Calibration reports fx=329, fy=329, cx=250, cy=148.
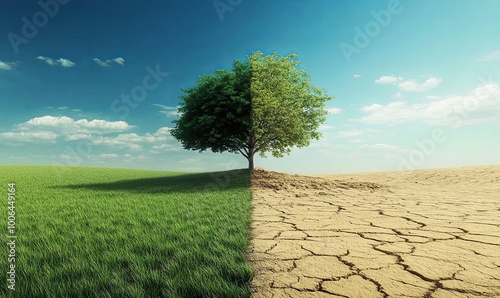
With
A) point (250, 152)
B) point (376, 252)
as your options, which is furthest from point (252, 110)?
point (376, 252)

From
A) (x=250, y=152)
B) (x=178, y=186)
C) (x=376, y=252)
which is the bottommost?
(x=376, y=252)

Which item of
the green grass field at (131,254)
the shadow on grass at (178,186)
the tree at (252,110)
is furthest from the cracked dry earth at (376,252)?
the tree at (252,110)

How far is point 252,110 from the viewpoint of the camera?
15.0m

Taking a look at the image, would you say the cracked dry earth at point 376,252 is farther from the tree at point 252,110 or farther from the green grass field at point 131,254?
the tree at point 252,110

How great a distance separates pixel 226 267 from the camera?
10.1 ft

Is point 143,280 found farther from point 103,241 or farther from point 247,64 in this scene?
point 247,64

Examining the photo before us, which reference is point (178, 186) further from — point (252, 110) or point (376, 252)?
point (376, 252)

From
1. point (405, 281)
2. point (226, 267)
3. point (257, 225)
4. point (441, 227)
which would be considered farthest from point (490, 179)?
point (226, 267)

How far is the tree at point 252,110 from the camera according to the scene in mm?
15000

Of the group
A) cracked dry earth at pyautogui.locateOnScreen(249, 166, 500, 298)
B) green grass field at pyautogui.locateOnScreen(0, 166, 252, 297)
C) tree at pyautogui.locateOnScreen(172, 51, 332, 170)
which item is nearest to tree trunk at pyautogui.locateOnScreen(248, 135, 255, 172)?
tree at pyautogui.locateOnScreen(172, 51, 332, 170)

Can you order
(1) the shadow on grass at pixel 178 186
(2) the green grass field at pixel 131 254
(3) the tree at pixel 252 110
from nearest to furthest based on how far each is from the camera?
1. (2) the green grass field at pixel 131 254
2. (1) the shadow on grass at pixel 178 186
3. (3) the tree at pixel 252 110

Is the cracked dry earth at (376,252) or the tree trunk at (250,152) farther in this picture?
the tree trunk at (250,152)

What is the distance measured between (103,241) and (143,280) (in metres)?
1.71

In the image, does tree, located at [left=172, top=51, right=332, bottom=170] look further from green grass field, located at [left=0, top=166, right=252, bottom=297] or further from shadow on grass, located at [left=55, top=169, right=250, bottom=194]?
green grass field, located at [left=0, top=166, right=252, bottom=297]
